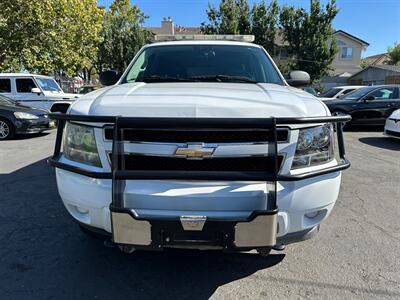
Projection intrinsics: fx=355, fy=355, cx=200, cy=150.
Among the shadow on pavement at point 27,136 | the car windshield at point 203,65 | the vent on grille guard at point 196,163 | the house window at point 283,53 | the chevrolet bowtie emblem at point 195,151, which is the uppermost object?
the house window at point 283,53

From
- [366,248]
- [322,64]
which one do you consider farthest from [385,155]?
[322,64]

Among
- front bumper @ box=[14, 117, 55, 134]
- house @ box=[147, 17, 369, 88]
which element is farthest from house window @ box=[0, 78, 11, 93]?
house @ box=[147, 17, 369, 88]

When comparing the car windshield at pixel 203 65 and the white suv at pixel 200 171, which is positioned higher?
the car windshield at pixel 203 65

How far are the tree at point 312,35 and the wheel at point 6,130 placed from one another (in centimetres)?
2882

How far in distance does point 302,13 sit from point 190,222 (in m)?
34.4

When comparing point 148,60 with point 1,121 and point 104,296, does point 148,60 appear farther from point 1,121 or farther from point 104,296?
point 1,121

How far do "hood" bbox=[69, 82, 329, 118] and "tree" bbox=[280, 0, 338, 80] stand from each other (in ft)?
107

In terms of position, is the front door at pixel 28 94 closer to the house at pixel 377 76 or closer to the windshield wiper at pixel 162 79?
the windshield wiper at pixel 162 79

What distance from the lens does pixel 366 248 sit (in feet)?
10.7

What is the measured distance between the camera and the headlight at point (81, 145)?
232 cm

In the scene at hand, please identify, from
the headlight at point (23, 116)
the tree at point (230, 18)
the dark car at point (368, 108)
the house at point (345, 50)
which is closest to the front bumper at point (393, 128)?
the dark car at point (368, 108)

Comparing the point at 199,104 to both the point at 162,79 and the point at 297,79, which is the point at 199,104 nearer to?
the point at 162,79

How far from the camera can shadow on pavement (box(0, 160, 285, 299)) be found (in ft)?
8.48

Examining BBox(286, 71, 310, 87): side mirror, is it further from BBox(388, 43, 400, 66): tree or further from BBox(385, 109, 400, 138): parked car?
BBox(388, 43, 400, 66): tree
